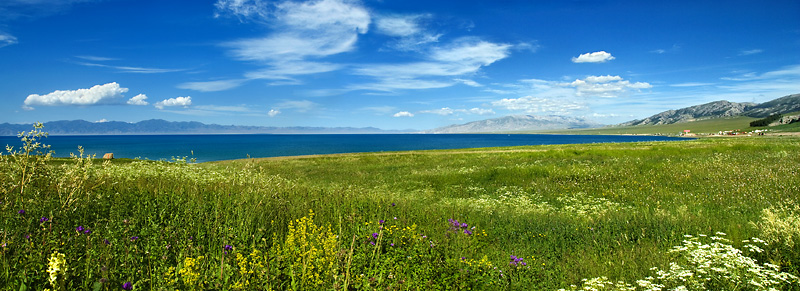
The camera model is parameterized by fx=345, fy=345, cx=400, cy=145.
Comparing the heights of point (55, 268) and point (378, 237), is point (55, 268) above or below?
above

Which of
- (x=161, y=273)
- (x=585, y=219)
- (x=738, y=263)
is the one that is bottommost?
(x=585, y=219)

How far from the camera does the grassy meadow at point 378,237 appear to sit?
422cm

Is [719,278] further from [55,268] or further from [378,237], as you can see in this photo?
[55,268]

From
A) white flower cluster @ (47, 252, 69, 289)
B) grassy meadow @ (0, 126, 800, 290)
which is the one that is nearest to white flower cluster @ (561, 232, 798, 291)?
grassy meadow @ (0, 126, 800, 290)

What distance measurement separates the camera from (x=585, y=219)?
11820 mm

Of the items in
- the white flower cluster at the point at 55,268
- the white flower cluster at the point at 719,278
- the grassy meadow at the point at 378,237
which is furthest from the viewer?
the white flower cluster at the point at 719,278

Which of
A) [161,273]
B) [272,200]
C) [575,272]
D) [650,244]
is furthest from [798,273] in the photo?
[272,200]

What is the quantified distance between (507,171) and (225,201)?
20099 millimetres

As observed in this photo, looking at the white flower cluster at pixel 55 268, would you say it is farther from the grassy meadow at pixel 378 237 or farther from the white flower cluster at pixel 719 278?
the white flower cluster at pixel 719 278

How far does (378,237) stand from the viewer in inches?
214

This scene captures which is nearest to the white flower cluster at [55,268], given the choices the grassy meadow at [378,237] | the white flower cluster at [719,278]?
the grassy meadow at [378,237]

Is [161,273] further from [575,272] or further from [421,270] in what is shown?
[575,272]

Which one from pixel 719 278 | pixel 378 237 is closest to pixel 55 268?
pixel 378 237

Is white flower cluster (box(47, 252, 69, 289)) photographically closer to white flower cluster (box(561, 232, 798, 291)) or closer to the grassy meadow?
the grassy meadow
